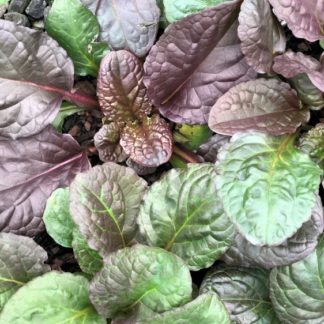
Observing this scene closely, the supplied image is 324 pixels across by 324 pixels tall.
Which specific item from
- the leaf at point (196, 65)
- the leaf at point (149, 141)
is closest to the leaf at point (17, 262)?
the leaf at point (149, 141)

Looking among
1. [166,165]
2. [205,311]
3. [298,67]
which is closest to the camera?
[205,311]

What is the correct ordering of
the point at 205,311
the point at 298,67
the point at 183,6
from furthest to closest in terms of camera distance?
the point at 183,6 → the point at 298,67 → the point at 205,311

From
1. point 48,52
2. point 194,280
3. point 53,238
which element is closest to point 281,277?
point 194,280

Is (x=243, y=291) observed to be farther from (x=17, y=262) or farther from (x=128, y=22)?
(x=128, y=22)

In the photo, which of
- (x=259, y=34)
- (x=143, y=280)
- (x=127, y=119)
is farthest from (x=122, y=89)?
(x=143, y=280)

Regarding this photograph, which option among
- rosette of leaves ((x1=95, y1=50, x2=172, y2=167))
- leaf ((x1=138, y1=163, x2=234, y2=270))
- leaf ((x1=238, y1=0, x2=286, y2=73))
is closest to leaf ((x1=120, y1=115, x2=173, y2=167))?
rosette of leaves ((x1=95, y1=50, x2=172, y2=167))

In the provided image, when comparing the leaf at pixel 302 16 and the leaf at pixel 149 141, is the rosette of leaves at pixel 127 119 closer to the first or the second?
the leaf at pixel 149 141
